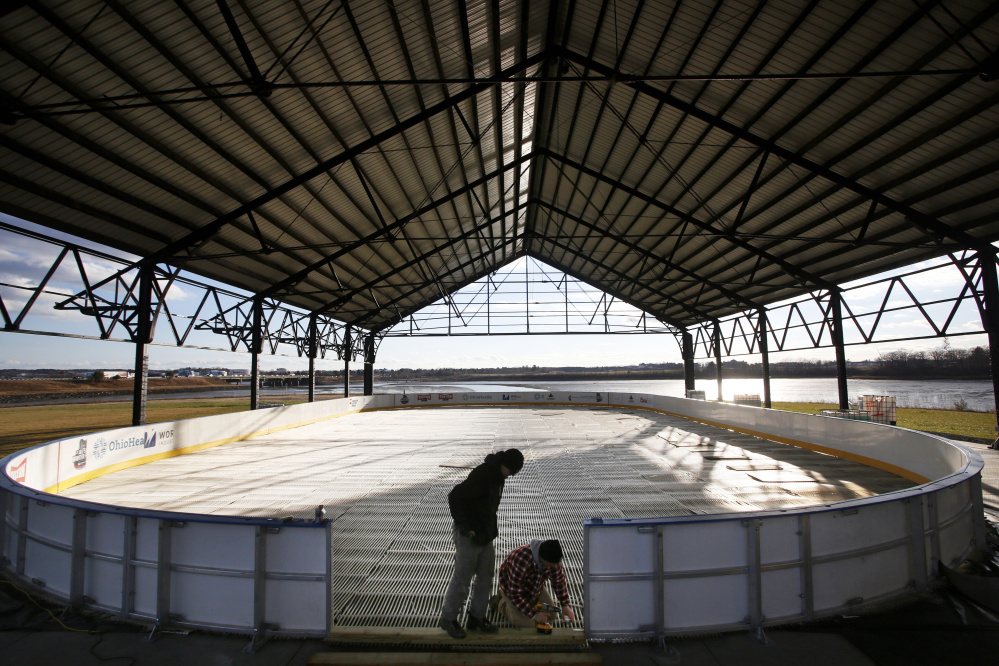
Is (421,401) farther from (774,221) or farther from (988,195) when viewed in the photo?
(988,195)

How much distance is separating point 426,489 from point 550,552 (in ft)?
20.8

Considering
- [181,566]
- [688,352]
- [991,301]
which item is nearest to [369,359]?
[688,352]

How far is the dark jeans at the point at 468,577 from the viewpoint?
4.05m

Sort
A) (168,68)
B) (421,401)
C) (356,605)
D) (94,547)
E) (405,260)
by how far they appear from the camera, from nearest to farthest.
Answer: (94,547)
(356,605)
(168,68)
(405,260)
(421,401)

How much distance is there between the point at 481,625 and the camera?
13.4 ft

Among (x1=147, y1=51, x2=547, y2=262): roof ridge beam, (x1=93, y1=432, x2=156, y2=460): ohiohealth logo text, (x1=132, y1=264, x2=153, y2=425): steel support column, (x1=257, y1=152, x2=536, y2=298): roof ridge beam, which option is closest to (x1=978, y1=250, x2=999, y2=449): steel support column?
(x1=147, y1=51, x2=547, y2=262): roof ridge beam

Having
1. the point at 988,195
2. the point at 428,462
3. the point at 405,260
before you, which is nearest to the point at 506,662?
the point at 428,462

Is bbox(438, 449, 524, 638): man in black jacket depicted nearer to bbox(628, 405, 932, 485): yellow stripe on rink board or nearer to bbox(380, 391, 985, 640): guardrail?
bbox(380, 391, 985, 640): guardrail

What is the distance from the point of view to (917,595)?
4.63 meters

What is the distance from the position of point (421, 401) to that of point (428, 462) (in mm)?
22374

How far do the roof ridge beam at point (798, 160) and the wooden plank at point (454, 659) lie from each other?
13267 millimetres

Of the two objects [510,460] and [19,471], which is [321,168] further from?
[510,460]

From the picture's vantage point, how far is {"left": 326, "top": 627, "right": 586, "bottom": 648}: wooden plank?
3944 mm

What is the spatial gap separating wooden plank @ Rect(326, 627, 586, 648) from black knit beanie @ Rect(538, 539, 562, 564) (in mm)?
697
